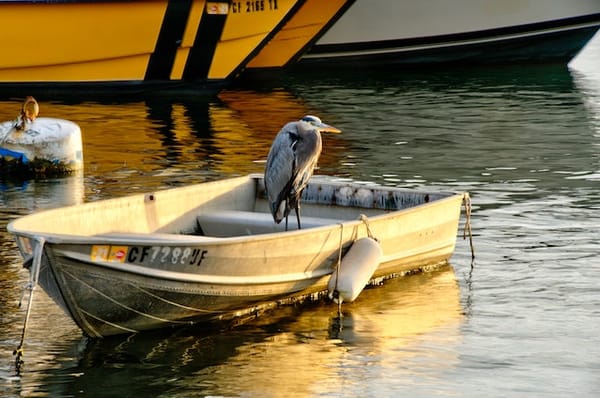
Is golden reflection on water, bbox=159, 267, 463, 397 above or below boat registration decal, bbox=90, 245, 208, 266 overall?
below

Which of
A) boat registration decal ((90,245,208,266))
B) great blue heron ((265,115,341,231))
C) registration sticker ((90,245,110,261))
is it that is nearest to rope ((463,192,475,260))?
great blue heron ((265,115,341,231))

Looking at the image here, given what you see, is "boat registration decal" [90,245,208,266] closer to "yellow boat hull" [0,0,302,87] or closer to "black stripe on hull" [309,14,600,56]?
"yellow boat hull" [0,0,302,87]

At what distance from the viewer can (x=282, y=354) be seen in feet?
32.3

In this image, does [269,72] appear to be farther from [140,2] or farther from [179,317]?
[179,317]

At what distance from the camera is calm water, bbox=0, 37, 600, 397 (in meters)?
9.36

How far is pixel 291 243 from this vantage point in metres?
10.3

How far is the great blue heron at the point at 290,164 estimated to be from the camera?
11242mm

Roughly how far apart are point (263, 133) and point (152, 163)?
3153 mm

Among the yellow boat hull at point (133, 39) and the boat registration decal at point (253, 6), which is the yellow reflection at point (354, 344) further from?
the boat registration decal at point (253, 6)

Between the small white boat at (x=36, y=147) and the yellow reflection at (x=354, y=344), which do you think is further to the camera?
the small white boat at (x=36, y=147)

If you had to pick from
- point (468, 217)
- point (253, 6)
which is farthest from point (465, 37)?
point (468, 217)

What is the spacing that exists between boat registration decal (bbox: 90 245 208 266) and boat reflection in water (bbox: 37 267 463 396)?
634 millimetres

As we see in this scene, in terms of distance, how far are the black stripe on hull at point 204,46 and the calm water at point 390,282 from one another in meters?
0.56

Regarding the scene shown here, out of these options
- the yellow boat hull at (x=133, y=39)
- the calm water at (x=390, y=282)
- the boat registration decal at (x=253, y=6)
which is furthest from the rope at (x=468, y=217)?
the boat registration decal at (x=253, y=6)
